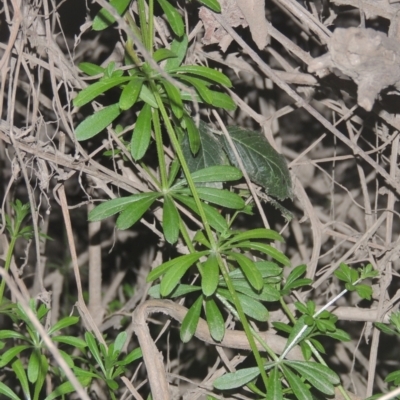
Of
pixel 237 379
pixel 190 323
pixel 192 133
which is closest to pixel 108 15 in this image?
pixel 192 133

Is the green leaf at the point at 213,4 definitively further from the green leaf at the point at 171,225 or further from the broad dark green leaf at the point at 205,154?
the green leaf at the point at 171,225

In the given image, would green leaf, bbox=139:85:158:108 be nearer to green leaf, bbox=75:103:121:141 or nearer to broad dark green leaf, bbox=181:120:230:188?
green leaf, bbox=75:103:121:141

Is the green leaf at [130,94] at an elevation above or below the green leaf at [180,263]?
above

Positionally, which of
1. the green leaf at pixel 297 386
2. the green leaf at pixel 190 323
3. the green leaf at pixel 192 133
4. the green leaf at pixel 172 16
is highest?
the green leaf at pixel 172 16

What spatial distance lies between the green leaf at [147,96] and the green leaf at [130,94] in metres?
0.03

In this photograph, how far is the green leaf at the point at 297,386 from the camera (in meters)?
1.19

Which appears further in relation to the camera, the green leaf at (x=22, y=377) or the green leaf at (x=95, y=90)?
the green leaf at (x=22, y=377)

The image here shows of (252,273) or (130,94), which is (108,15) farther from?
(252,273)

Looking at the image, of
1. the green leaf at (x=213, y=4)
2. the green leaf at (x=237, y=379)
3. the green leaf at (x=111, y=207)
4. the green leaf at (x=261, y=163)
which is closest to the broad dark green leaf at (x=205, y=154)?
the green leaf at (x=261, y=163)

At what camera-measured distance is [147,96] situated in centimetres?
120

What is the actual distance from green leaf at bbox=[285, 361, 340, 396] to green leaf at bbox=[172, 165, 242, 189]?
388 millimetres

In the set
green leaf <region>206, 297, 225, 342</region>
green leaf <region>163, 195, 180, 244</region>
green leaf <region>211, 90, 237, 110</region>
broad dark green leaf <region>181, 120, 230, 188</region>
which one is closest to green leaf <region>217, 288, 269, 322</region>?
green leaf <region>206, 297, 225, 342</region>

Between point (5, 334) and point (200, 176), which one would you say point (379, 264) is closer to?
point (200, 176)

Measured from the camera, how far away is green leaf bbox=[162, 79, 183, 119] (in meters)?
1.15
